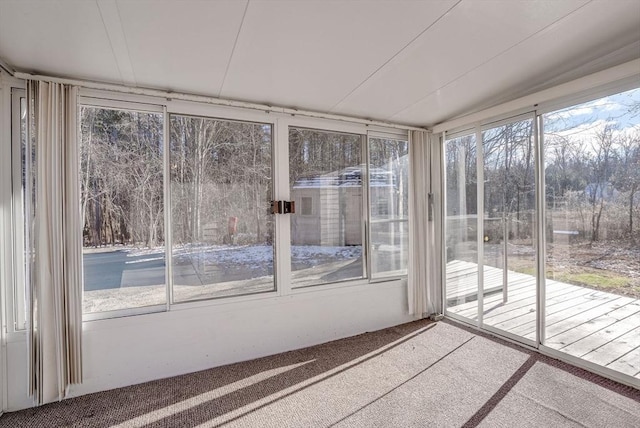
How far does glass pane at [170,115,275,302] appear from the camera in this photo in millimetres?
2623

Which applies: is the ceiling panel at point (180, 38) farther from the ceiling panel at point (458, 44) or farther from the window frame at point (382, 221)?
the window frame at point (382, 221)

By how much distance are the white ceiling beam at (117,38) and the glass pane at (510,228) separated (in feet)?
10.4

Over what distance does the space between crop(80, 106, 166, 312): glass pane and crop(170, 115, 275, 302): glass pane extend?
0.14m

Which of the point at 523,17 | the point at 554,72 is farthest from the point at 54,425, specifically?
the point at 554,72

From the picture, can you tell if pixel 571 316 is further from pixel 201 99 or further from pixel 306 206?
pixel 201 99

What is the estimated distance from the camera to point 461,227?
3502 millimetres

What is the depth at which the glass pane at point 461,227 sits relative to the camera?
11.1 feet

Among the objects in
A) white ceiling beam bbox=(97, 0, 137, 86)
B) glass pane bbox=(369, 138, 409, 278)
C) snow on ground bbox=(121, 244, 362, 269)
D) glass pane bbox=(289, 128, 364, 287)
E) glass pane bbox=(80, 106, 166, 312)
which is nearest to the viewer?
white ceiling beam bbox=(97, 0, 137, 86)


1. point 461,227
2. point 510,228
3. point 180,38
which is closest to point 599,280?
point 510,228

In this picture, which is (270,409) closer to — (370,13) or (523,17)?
(370,13)

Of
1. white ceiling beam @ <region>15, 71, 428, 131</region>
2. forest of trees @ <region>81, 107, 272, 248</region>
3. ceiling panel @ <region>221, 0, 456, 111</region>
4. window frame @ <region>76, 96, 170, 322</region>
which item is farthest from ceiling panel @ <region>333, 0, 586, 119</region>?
window frame @ <region>76, 96, 170, 322</region>

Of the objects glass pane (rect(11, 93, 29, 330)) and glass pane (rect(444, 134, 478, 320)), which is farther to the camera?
glass pane (rect(444, 134, 478, 320))

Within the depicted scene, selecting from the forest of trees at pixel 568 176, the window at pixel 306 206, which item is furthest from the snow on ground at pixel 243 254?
the forest of trees at pixel 568 176

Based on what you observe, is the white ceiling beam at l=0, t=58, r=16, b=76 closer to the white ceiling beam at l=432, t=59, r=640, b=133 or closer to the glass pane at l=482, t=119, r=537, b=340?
the white ceiling beam at l=432, t=59, r=640, b=133
